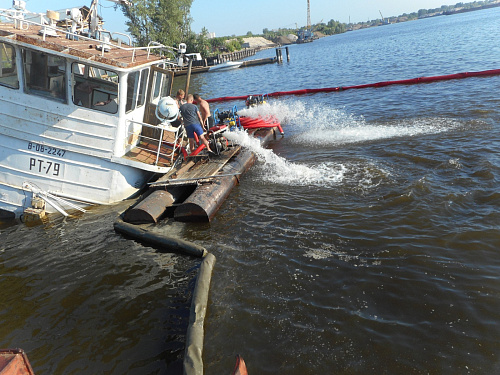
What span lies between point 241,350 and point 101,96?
7.80 m

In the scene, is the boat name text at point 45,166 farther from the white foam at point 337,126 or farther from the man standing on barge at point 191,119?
the white foam at point 337,126

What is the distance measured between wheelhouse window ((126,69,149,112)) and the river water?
3100mm

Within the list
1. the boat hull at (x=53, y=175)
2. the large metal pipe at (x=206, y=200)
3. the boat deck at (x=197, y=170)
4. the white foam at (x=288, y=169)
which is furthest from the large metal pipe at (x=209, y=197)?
the boat hull at (x=53, y=175)

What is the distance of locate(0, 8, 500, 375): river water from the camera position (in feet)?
16.2

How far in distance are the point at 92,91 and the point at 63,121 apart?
1.12 meters

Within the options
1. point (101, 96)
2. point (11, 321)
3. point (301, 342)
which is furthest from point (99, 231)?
point (301, 342)

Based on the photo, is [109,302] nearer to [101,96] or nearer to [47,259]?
[47,259]

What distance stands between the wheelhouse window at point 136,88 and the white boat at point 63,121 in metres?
0.03

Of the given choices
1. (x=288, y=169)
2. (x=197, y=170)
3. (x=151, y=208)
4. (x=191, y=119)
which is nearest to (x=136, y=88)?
(x=191, y=119)

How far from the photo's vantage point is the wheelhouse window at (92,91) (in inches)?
370

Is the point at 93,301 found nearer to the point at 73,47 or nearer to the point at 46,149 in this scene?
the point at 46,149

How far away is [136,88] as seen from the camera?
410 inches

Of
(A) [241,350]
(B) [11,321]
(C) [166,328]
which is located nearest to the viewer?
(A) [241,350]

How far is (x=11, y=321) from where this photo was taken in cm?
610
